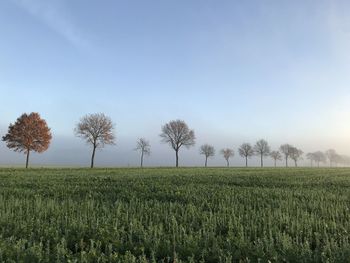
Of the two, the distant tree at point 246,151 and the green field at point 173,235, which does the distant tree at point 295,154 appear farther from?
the green field at point 173,235

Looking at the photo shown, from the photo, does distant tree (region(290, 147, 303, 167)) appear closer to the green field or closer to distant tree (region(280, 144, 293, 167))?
distant tree (region(280, 144, 293, 167))

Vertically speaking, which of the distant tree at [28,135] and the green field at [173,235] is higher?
the distant tree at [28,135]

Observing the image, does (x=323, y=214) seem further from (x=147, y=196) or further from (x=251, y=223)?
(x=147, y=196)

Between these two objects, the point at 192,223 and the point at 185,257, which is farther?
the point at 192,223

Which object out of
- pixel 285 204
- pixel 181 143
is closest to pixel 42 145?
pixel 181 143

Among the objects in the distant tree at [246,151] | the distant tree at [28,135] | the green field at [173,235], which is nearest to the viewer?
the green field at [173,235]

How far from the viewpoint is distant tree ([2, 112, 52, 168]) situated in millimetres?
68750

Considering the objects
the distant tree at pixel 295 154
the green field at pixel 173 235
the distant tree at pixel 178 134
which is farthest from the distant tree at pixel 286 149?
the green field at pixel 173 235

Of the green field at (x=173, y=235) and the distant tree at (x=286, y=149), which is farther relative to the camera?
the distant tree at (x=286, y=149)

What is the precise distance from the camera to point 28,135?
68875mm

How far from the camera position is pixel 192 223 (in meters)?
10.7

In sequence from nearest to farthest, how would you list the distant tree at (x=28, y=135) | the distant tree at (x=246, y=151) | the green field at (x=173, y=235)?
1. the green field at (x=173, y=235)
2. the distant tree at (x=28, y=135)
3. the distant tree at (x=246, y=151)

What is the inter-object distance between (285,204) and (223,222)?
5.18 meters

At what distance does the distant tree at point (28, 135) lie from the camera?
68.8m
